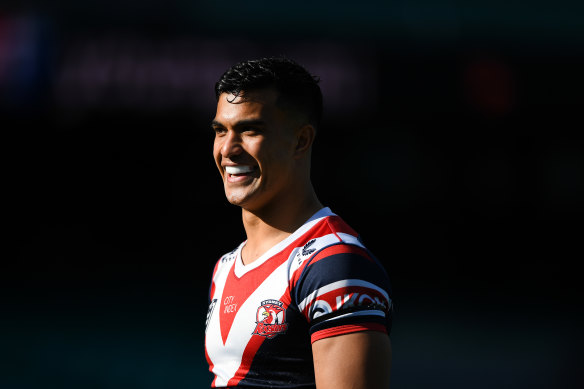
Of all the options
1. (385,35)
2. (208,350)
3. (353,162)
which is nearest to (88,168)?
(353,162)

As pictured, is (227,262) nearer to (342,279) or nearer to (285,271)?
(285,271)

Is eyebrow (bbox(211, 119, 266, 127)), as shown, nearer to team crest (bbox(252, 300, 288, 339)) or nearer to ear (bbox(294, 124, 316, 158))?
ear (bbox(294, 124, 316, 158))

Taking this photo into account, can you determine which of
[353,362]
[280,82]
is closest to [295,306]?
[353,362]

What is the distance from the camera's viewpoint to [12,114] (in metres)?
12.1

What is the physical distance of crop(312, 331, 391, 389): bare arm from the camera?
7.37 feet

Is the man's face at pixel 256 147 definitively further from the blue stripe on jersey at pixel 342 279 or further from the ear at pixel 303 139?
the blue stripe on jersey at pixel 342 279

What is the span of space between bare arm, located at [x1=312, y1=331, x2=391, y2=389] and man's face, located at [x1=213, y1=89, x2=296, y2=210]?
→ 0.68 metres

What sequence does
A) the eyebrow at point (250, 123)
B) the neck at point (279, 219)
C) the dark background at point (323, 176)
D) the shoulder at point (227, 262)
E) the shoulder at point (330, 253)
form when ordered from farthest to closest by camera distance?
the dark background at point (323, 176) → the shoulder at point (227, 262) → the neck at point (279, 219) → the eyebrow at point (250, 123) → the shoulder at point (330, 253)

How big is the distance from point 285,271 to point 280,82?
70 cm

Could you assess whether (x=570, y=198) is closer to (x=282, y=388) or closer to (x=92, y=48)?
(x=92, y=48)

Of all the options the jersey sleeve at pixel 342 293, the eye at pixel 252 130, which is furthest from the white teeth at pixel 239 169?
the jersey sleeve at pixel 342 293

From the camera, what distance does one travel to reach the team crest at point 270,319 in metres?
2.49

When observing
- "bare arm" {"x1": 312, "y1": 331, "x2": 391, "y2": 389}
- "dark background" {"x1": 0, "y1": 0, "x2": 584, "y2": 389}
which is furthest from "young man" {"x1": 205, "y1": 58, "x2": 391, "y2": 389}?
"dark background" {"x1": 0, "y1": 0, "x2": 584, "y2": 389}

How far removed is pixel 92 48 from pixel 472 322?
7750 millimetres
